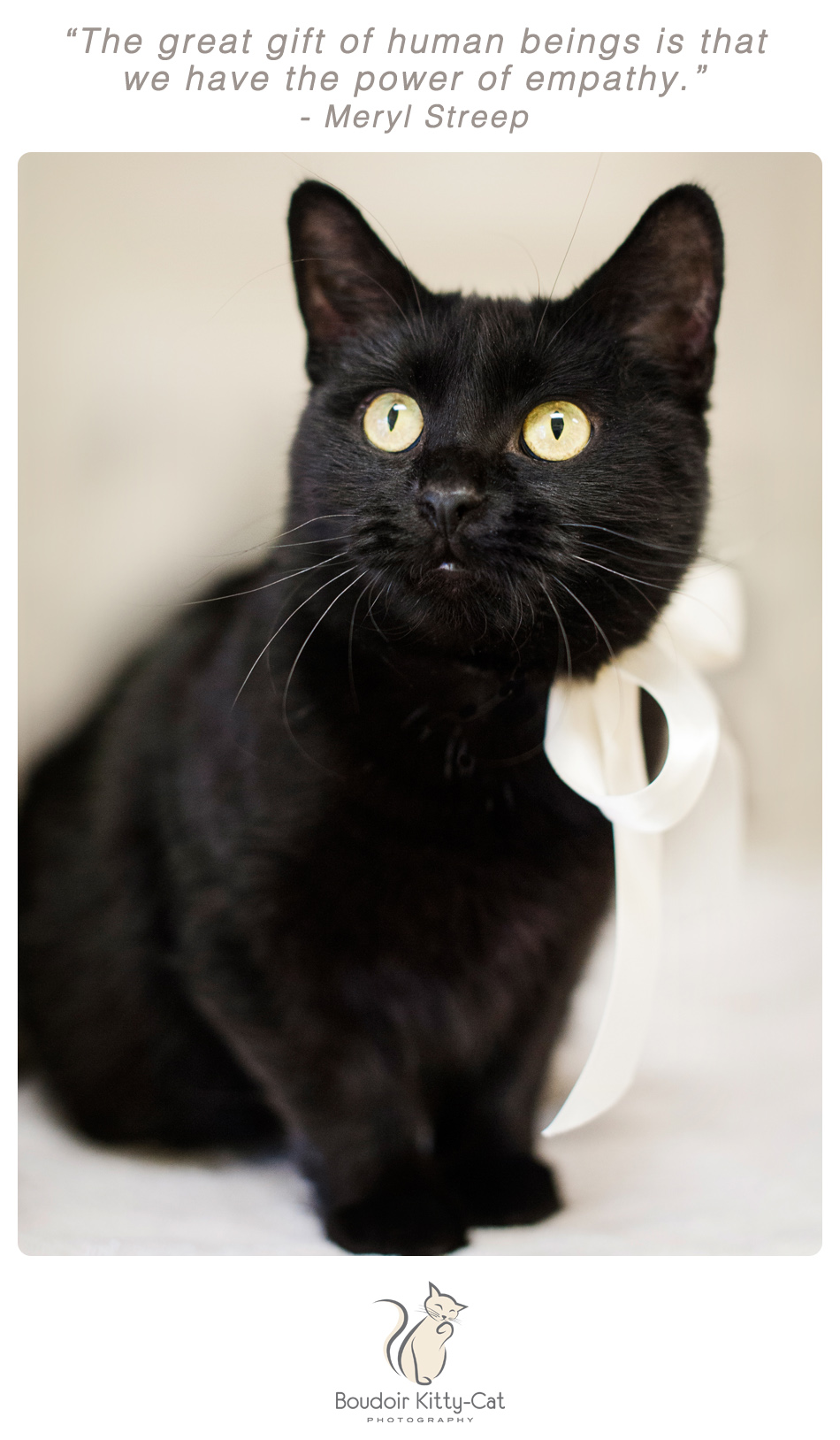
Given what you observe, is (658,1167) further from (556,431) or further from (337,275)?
(337,275)

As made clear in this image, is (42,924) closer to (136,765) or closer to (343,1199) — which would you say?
(136,765)

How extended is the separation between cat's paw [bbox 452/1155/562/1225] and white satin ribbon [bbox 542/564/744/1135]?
0.09 meters

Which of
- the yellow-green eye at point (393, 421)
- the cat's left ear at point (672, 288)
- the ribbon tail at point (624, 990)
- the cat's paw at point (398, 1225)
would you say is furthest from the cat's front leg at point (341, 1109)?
the cat's left ear at point (672, 288)

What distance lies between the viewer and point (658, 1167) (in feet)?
3.07

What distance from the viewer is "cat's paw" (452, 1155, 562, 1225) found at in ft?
2.85

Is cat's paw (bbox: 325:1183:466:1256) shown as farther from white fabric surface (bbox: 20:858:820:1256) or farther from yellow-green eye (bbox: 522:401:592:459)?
yellow-green eye (bbox: 522:401:592:459)
